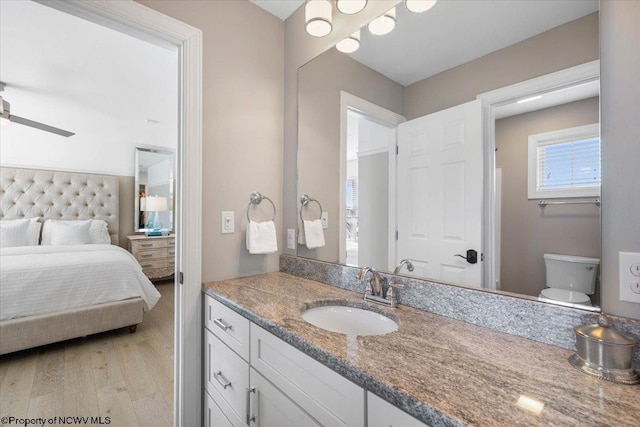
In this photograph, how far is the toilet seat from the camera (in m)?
0.78

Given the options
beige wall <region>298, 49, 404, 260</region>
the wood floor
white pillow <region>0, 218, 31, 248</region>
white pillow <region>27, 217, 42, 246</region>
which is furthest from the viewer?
white pillow <region>27, 217, 42, 246</region>

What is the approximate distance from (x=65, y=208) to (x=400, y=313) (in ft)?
16.5

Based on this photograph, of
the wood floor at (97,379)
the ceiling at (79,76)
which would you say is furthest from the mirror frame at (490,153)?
the ceiling at (79,76)

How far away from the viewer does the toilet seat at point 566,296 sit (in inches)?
30.5

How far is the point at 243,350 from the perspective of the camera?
109 cm

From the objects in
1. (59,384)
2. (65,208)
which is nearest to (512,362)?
(59,384)

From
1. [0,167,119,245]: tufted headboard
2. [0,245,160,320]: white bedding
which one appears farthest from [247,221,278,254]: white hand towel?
[0,167,119,245]: tufted headboard

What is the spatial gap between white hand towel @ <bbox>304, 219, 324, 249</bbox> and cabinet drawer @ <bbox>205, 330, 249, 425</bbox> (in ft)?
2.18

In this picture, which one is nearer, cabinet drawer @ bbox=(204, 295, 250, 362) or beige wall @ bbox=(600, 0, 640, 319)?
beige wall @ bbox=(600, 0, 640, 319)

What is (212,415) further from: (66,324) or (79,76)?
(79,76)

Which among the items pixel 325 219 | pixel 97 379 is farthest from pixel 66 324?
pixel 325 219

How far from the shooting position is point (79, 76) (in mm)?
2586

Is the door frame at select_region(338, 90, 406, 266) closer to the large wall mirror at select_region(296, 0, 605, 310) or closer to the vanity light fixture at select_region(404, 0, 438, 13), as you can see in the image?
the large wall mirror at select_region(296, 0, 605, 310)

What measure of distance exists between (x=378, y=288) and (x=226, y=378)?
73 centimetres
